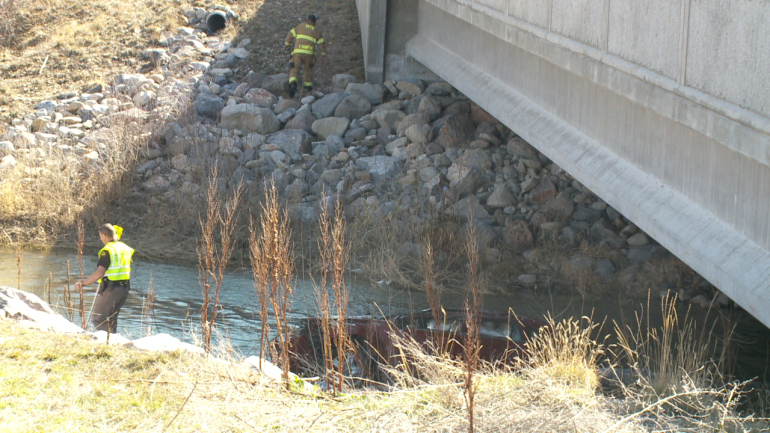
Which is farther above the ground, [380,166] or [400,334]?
[400,334]

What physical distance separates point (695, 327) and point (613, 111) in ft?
11.6

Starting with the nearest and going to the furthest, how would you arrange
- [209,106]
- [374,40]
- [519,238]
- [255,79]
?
[519,238] < [209,106] < [374,40] < [255,79]

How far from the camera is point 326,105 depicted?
16.7 meters

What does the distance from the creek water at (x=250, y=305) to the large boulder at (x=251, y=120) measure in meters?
4.16

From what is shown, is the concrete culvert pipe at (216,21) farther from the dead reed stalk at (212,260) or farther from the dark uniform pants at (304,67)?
the dead reed stalk at (212,260)

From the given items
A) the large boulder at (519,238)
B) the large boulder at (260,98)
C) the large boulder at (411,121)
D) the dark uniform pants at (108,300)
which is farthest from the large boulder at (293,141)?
the dark uniform pants at (108,300)

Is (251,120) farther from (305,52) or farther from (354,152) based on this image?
(354,152)

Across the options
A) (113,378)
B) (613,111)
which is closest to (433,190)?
(613,111)

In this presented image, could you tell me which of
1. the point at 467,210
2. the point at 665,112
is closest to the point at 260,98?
the point at 467,210

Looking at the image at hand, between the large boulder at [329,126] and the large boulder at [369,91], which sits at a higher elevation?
the large boulder at [369,91]

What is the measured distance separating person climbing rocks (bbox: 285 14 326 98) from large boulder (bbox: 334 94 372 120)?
1580 mm

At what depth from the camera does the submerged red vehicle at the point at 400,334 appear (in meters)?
7.17

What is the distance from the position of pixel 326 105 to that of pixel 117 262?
8.41m

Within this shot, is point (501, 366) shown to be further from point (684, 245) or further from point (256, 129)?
point (256, 129)
